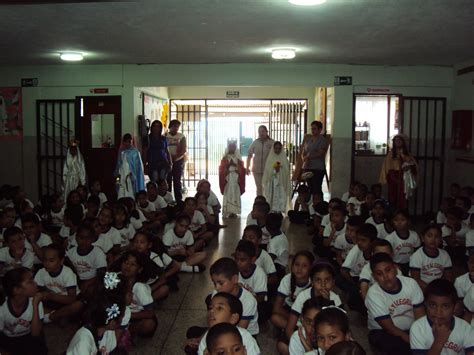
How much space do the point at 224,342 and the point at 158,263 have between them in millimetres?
2690

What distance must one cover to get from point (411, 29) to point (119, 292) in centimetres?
471

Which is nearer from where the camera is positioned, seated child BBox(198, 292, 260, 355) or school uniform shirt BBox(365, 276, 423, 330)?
seated child BBox(198, 292, 260, 355)

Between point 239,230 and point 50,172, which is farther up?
point 50,172

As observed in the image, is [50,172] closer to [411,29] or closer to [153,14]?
[153,14]

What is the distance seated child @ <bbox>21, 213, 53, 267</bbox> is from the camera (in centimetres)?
546

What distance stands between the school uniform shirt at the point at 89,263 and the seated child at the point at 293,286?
178 centimetres

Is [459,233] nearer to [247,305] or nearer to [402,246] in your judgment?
[402,246]

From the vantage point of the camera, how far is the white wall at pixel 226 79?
9.62 m

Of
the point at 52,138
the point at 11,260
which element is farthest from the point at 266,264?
the point at 52,138

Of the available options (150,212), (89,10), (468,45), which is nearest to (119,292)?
(89,10)

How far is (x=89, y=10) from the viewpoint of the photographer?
5641mm

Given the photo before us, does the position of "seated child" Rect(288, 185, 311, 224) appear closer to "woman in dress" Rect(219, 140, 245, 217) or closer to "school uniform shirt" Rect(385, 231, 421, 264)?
"woman in dress" Rect(219, 140, 245, 217)

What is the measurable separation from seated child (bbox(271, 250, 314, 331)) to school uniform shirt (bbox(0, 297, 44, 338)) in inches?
66.9

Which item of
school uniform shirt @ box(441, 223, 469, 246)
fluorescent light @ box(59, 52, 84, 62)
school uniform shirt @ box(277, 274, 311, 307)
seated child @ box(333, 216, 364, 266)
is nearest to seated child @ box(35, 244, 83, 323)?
school uniform shirt @ box(277, 274, 311, 307)
